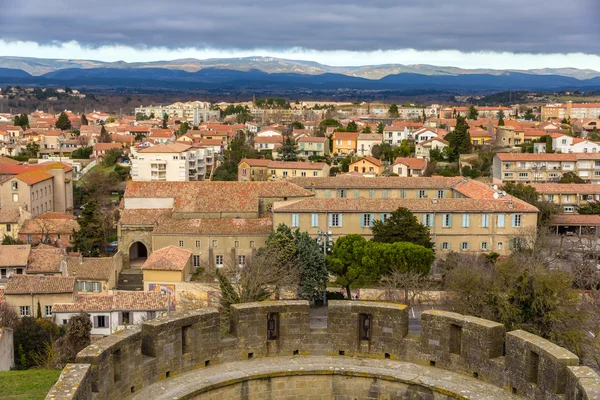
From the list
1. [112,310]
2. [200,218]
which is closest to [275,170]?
[200,218]

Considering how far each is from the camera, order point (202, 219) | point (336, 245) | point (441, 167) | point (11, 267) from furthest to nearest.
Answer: point (441, 167), point (202, 219), point (11, 267), point (336, 245)

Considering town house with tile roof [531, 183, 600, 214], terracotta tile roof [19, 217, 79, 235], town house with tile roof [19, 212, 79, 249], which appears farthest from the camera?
town house with tile roof [531, 183, 600, 214]

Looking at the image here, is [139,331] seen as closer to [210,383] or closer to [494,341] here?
[210,383]

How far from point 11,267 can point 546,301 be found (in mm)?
30667

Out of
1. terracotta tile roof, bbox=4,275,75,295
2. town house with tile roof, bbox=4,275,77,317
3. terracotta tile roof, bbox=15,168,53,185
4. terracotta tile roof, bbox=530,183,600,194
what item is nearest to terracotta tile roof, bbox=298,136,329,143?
terracotta tile roof, bbox=15,168,53,185

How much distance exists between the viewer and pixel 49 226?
52.3 meters

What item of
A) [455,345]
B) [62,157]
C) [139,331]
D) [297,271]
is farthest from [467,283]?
[62,157]

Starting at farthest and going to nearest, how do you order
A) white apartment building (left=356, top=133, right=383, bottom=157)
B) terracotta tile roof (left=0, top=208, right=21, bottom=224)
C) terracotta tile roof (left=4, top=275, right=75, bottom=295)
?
1. white apartment building (left=356, top=133, right=383, bottom=157)
2. terracotta tile roof (left=0, top=208, right=21, bottom=224)
3. terracotta tile roof (left=4, top=275, right=75, bottom=295)

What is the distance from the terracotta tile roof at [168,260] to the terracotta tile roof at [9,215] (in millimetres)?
16042

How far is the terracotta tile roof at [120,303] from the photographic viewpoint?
111 ft

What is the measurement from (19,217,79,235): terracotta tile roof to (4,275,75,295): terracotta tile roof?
1486cm

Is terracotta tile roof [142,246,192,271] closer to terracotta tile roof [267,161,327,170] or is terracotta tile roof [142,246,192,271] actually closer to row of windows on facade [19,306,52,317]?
row of windows on facade [19,306,52,317]

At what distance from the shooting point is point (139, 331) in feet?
31.4

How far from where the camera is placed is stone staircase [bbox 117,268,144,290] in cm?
4175
